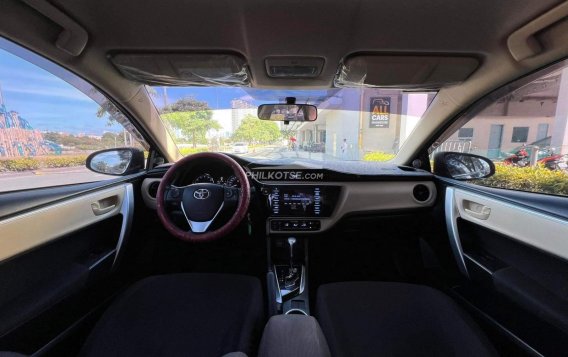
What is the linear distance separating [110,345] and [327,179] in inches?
69.1

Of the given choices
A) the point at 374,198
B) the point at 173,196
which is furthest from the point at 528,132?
the point at 173,196

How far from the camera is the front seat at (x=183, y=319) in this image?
4.76 feet

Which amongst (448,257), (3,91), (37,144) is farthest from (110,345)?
(448,257)

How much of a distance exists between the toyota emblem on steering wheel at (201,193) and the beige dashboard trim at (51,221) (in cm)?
63

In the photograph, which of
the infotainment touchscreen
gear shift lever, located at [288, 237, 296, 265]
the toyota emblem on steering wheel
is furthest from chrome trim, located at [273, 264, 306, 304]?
the toyota emblem on steering wheel

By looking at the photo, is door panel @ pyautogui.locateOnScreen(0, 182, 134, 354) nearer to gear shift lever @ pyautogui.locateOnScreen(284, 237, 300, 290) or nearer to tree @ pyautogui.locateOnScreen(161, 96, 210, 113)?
tree @ pyautogui.locateOnScreen(161, 96, 210, 113)

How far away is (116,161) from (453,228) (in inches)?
103

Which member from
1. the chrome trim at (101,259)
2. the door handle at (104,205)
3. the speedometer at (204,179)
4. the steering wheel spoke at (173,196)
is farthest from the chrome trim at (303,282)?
the door handle at (104,205)

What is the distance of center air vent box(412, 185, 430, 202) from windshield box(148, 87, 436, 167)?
549 mm

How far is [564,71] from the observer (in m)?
1.83

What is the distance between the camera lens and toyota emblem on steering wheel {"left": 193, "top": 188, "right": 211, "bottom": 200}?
6.53 feet

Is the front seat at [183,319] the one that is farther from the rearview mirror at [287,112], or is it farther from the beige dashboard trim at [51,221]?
the rearview mirror at [287,112]

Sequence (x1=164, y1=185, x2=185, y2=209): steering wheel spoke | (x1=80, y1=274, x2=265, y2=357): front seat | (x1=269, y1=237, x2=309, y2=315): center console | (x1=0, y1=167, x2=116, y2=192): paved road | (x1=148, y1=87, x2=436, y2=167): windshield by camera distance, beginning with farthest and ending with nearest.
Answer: (x1=148, y1=87, x2=436, y2=167): windshield < (x1=269, y1=237, x2=309, y2=315): center console < (x1=164, y1=185, x2=185, y2=209): steering wheel spoke < (x1=0, y1=167, x2=116, y2=192): paved road < (x1=80, y1=274, x2=265, y2=357): front seat

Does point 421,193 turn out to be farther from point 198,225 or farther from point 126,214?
point 126,214
